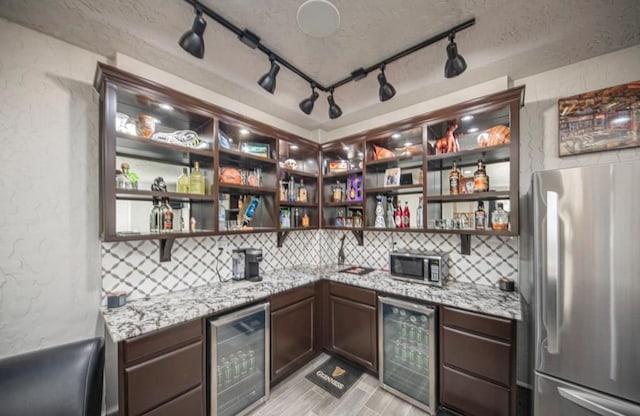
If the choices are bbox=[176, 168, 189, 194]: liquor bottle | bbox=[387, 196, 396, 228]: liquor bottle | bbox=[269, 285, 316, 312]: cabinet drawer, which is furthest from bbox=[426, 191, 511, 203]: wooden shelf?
bbox=[176, 168, 189, 194]: liquor bottle

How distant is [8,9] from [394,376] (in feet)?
11.9

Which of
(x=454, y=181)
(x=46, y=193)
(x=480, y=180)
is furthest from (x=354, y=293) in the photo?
(x=46, y=193)

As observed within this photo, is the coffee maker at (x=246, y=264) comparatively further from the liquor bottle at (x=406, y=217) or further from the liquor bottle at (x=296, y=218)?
the liquor bottle at (x=406, y=217)

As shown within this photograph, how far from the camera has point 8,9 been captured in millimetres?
1307

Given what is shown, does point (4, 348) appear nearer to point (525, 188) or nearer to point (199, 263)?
point (199, 263)

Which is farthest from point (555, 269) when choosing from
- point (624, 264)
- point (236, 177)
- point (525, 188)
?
point (236, 177)

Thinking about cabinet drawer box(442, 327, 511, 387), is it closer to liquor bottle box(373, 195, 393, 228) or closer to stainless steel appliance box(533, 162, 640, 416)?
stainless steel appliance box(533, 162, 640, 416)

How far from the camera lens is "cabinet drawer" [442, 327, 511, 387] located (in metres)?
1.54

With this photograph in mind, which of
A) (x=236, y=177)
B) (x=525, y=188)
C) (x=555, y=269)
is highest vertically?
(x=236, y=177)

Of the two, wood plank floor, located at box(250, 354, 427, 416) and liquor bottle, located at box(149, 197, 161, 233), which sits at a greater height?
liquor bottle, located at box(149, 197, 161, 233)

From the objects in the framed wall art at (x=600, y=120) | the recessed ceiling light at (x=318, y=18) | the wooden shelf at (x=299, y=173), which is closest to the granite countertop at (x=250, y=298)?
the wooden shelf at (x=299, y=173)

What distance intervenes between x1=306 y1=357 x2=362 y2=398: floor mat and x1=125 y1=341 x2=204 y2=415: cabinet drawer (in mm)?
1104

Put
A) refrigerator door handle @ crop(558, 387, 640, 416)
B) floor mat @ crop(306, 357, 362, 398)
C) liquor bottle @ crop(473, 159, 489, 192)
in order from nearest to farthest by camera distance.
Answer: refrigerator door handle @ crop(558, 387, 640, 416) < liquor bottle @ crop(473, 159, 489, 192) < floor mat @ crop(306, 357, 362, 398)

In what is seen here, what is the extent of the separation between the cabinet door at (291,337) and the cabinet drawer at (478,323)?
1241 mm
